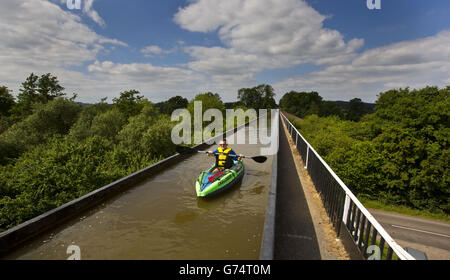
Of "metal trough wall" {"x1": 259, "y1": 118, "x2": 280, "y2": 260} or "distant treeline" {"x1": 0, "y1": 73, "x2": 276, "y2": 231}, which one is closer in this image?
"metal trough wall" {"x1": 259, "y1": 118, "x2": 280, "y2": 260}

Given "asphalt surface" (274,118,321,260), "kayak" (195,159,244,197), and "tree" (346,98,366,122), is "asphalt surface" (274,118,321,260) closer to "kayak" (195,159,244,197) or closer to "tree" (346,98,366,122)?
"kayak" (195,159,244,197)

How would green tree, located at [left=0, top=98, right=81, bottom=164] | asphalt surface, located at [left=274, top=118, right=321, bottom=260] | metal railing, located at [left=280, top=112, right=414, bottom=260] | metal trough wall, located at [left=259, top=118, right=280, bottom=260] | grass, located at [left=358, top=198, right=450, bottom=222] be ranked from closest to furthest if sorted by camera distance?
1. metal railing, located at [left=280, top=112, right=414, bottom=260]
2. metal trough wall, located at [left=259, top=118, right=280, bottom=260]
3. asphalt surface, located at [left=274, top=118, right=321, bottom=260]
4. green tree, located at [left=0, top=98, right=81, bottom=164]
5. grass, located at [left=358, top=198, right=450, bottom=222]

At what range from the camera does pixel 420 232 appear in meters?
18.8

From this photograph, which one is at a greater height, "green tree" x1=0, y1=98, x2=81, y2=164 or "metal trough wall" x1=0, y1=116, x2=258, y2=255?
"green tree" x1=0, y1=98, x2=81, y2=164

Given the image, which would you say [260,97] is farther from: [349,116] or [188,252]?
[188,252]

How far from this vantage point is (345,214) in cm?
418

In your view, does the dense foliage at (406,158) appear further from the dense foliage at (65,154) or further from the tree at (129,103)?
the tree at (129,103)

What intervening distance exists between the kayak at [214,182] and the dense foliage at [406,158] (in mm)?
16176

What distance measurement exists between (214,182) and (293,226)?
10.4ft

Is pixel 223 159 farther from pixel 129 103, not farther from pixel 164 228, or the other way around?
pixel 129 103

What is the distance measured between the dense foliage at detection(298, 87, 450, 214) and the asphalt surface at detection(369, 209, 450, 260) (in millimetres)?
2071

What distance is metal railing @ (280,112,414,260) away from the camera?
9.05 ft

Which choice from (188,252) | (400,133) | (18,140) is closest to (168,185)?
(188,252)

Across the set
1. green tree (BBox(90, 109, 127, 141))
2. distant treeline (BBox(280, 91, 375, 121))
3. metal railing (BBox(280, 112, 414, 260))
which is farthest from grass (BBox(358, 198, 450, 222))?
distant treeline (BBox(280, 91, 375, 121))
